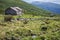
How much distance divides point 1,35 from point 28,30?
5.76 metres

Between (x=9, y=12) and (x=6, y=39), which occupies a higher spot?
(x=6, y=39)

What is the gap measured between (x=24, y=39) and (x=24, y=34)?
3413mm

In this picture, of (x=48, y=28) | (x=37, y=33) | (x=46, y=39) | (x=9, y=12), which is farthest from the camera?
(x=9, y=12)

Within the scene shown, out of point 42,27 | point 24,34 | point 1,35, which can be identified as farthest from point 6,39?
point 42,27

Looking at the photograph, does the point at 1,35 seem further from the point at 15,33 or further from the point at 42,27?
the point at 42,27

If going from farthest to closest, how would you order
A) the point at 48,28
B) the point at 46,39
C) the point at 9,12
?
the point at 9,12 → the point at 48,28 → the point at 46,39

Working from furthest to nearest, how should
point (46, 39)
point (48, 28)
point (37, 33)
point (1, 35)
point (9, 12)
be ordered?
point (9, 12) → point (48, 28) → point (37, 33) → point (1, 35) → point (46, 39)

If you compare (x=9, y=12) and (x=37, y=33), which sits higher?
(x=37, y=33)

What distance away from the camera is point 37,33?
3628cm

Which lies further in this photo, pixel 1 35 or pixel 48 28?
pixel 48 28

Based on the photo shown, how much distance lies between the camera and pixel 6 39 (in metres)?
32.0

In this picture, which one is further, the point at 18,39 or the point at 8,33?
the point at 8,33

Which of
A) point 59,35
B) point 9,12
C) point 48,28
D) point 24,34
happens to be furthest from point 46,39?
point 9,12

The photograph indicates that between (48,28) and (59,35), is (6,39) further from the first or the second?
(48,28)
